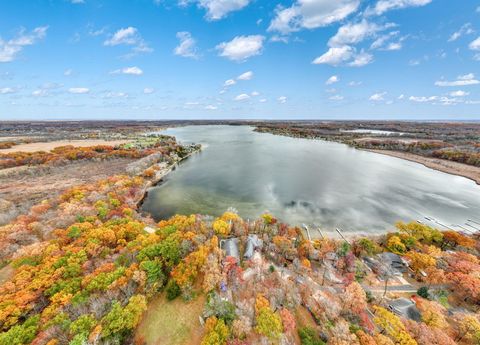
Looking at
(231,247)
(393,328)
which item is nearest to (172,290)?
(231,247)

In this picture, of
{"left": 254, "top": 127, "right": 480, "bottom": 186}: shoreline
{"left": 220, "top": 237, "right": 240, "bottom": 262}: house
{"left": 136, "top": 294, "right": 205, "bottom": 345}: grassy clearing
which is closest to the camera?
{"left": 136, "top": 294, "right": 205, "bottom": 345}: grassy clearing

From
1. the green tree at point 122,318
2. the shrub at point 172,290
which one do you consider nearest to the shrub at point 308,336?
the shrub at point 172,290

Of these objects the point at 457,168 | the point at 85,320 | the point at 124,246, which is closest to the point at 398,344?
the point at 85,320

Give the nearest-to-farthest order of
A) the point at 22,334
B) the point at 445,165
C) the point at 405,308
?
1. the point at 22,334
2. the point at 405,308
3. the point at 445,165

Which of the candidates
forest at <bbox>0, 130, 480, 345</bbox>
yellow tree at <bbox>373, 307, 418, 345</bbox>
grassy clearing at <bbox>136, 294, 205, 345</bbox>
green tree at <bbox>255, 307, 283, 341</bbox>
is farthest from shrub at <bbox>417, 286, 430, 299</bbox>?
grassy clearing at <bbox>136, 294, 205, 345</bbox>

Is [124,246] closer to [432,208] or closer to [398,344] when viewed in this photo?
[398,344]

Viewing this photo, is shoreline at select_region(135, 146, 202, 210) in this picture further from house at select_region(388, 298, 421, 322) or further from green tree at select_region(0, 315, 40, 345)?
house at select_region(388, 298, 421, 322)

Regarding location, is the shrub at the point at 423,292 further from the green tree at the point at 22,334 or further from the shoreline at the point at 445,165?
the shoreline at the point at 445,165

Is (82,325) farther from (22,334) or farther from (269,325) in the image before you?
(269,325)
